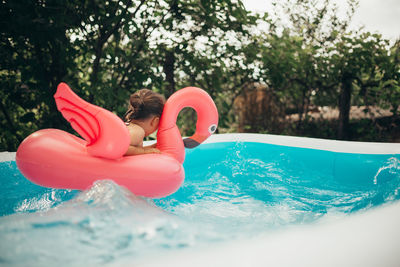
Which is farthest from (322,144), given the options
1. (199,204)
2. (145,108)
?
(145,108)

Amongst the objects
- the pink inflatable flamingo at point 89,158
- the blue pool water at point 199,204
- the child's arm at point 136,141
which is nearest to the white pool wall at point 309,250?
the blue pool water at point 199,204

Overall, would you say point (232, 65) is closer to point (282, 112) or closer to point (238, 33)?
point (238, 33)

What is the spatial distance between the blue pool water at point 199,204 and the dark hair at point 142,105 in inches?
21.2

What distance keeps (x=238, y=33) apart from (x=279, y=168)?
252 cm

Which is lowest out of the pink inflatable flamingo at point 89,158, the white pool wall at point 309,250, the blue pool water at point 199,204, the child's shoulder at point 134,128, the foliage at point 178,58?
the blue pool water at point 199,204

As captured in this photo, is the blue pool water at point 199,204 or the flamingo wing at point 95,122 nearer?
the blue pool water at point 199,204

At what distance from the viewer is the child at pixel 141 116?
1994mm

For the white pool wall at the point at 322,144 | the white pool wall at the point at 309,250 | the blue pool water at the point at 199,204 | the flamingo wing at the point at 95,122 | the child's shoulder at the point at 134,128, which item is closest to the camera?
the white pool wall at the point at 309,250

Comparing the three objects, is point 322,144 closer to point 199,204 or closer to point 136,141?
point 199,204

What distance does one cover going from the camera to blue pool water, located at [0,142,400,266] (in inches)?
42.6

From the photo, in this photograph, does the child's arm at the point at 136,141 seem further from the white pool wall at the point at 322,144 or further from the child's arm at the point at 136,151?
the white pool wall at the point at 322,144

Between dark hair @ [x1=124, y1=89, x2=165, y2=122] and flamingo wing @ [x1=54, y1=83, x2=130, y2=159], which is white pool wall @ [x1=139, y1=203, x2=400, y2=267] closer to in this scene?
flamingo wing @ [x1=54, y1=83, x2=130, y2=159]

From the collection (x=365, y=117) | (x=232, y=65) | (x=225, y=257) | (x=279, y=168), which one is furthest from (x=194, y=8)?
(x=225, y=257)

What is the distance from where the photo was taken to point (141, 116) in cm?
204
